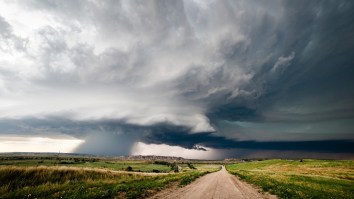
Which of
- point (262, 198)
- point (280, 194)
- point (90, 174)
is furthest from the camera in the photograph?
point (90, 174)

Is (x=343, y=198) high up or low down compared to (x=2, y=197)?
down

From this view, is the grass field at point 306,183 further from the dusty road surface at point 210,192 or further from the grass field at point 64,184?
the grass field at point 64,184

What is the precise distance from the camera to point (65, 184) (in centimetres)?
2158

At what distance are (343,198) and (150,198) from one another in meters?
17.8

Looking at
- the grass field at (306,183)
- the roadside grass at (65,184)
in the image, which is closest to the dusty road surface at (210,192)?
the roadside grass at (65,184)

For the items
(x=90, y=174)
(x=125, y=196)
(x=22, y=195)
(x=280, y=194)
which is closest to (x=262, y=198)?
(x=280, y=194)

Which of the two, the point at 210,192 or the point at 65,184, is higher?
the point at 65,184

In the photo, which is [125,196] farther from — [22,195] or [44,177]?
[44,177]

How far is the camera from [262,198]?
18438 millimetres

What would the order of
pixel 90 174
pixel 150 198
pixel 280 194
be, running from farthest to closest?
pixel 90 174, pixel 280 194, pixel 150 198

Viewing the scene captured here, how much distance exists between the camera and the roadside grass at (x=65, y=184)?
52.1 feet

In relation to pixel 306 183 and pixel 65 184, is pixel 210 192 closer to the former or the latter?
pixel 65 184

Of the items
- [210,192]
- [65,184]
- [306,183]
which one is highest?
[65,184]

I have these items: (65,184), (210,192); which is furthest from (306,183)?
(65,184)
